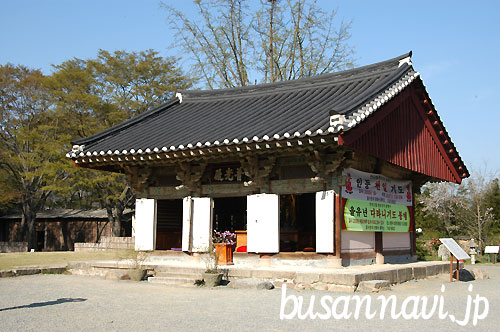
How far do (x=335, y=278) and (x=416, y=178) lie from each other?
296 inches

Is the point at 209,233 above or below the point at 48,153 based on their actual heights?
below

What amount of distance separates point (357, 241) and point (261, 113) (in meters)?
4.51

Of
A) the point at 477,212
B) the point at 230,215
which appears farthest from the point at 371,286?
the point at 477,212

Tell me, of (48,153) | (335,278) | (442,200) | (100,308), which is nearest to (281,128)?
(335,278)

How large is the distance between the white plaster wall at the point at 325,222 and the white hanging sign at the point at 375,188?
45 cm

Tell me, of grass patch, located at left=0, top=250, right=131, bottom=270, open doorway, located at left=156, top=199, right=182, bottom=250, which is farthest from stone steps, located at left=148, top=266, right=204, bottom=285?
open doorway, located at left=156, top=199, right=182, bottom=250

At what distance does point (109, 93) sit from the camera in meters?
31.2

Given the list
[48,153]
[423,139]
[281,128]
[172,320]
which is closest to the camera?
[172,320]

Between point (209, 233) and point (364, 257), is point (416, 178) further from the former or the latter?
point (209, 233)

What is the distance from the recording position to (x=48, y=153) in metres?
30.1

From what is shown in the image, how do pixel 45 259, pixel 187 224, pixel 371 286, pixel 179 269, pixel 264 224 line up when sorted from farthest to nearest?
pixel 45 259 < pixel 187 224 < pixel 264 224 < pixel 179 269 < pixel 371 286

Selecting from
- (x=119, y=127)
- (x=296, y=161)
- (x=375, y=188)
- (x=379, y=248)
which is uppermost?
(x=119, y=127)

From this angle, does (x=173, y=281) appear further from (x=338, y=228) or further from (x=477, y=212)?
(x=477, y=212)

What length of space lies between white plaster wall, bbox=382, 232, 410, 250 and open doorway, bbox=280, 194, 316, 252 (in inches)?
83.4
